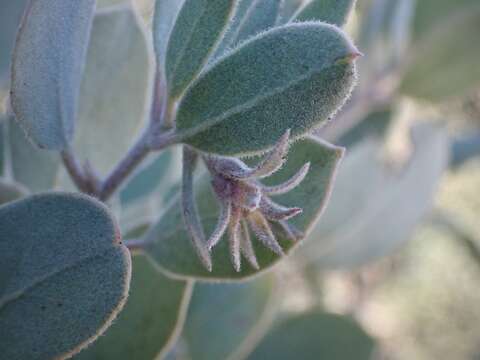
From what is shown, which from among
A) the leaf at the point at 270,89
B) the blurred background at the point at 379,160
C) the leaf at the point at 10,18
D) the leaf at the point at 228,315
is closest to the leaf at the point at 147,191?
the blurred background at the point at 379,160

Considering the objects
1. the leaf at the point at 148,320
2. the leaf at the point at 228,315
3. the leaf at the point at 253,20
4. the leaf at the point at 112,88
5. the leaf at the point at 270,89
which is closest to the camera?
the leaf at the point at 270,89

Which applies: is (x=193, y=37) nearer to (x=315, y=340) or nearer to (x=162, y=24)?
(x=162, y=24)

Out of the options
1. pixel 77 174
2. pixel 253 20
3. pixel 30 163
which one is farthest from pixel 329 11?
pixel 30 163

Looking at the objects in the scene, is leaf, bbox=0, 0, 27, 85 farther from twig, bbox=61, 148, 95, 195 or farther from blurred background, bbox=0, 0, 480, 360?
twig, bbox=61, 148, 95, 195

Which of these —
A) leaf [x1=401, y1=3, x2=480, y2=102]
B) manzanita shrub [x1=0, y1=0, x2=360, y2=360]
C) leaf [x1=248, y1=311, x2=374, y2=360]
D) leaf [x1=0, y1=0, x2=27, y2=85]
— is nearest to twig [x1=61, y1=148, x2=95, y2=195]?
manzanita shrub [x1=0, y1=0, x2=360, y2=360]

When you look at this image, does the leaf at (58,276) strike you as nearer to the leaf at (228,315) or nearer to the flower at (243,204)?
the flower at (243,204)

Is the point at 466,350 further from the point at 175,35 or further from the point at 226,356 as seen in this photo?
the point at 175,35
